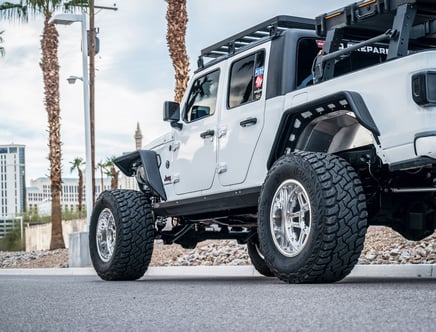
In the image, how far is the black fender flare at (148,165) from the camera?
9.84m

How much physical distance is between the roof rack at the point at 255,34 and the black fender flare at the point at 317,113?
117 centimetres

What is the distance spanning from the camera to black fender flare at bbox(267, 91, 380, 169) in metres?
6.59

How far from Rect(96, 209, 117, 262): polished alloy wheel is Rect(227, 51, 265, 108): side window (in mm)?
2106

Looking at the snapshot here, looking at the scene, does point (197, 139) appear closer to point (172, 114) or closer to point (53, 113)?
point (172, 114)

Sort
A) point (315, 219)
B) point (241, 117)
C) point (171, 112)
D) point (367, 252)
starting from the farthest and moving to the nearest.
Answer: point (367, 252) < point (171, 112) < point (241, 117) < point (315, 219)

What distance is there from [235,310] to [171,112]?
5114 mm

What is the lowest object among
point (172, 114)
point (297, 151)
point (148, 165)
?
point (297, 151)

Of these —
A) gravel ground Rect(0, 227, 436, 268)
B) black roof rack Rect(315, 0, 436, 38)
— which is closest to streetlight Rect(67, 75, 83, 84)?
gravel ground Rect(0, 227, 436, 268)

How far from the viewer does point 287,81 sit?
26.5 feet

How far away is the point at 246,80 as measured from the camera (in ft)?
28.7

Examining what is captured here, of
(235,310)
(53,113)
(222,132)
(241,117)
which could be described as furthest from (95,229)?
(53,113)

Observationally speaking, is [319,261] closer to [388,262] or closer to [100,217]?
[100,217]

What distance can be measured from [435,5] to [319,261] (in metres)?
2.31

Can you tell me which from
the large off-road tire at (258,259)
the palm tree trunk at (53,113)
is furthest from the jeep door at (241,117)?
the palm tree trunk at (53,113)
